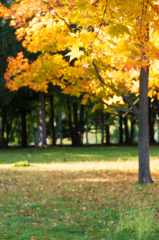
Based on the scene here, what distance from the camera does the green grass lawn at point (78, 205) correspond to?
15.3 ft

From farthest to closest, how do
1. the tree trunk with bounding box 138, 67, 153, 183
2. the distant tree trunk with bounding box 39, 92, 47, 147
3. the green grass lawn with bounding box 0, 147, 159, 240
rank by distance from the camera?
1. the distant tree trunk with bounding box 39, 92, 47, 147
2. the tree trunk with bounding box 138, 67, 153, 183
3. the green grass lawn with bounding box 0, 147, 159, 240

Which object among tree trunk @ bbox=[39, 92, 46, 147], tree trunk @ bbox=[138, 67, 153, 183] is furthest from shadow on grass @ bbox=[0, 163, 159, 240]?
tree trunk @ bbox=[39, 92, 46, 147]

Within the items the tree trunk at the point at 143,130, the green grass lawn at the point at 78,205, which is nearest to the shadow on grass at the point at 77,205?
the green grass lawn at the point at 78,205

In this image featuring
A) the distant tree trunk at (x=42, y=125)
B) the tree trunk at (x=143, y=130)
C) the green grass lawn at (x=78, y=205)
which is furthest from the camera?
the distant tree trunk at (x=42, y=125)

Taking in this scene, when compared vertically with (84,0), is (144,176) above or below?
below

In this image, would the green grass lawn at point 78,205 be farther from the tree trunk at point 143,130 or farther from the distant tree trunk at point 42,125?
the distant tree trunk at point 42,125

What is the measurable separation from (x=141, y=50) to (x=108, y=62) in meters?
4.89

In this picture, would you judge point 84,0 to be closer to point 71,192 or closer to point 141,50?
point 141,50

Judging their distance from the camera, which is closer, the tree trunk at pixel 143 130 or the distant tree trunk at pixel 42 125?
the tree trunk at pixel 143 130

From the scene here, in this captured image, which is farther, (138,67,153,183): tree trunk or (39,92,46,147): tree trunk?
(39,92,46,147): tree trunk

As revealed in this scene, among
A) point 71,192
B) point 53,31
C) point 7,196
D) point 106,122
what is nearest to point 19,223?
point 7,196

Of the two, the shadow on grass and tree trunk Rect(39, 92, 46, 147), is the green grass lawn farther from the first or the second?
tree trunk Rect(39, 92, 46, 147)

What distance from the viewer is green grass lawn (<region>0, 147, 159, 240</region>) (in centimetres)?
466

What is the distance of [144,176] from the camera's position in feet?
27.4
